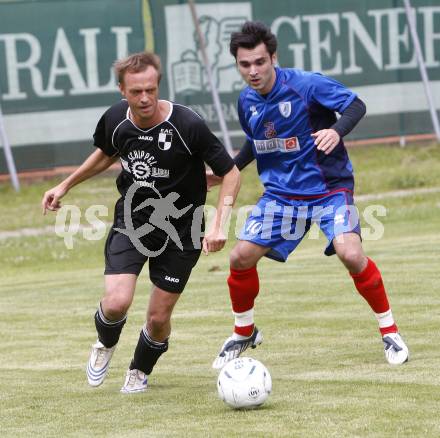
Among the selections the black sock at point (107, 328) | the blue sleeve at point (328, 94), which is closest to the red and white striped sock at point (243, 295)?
the black sock at point (107, 328)

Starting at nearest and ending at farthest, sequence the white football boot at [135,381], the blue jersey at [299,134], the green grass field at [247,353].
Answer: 1. the green grass field at [247,353]
2. the white football boot at [135,381]
3. the blue jersey at [299,134]

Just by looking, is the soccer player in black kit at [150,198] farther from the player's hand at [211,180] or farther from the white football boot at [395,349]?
the white football boot at [395,349]

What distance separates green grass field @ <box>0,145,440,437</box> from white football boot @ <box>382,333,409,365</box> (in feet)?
0.27

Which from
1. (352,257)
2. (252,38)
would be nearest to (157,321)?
(352,257)

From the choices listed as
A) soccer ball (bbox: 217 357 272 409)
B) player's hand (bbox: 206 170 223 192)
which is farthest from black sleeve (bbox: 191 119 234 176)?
soccer ball (bbox: 217 357 272 409)

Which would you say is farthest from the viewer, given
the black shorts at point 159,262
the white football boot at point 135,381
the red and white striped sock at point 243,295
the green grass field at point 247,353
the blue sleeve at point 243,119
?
the blue sleeve at point 243,119

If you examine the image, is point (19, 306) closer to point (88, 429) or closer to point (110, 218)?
point (88, 429)

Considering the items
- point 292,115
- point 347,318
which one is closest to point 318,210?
point 292,115

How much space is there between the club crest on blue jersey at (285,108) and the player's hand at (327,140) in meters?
0.49

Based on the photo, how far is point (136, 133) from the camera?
715 centimetres

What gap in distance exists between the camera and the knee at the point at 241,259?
794 cm

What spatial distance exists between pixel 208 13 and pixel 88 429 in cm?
1575

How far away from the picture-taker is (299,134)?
7.90 meters

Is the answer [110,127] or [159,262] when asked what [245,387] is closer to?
[159,262]
